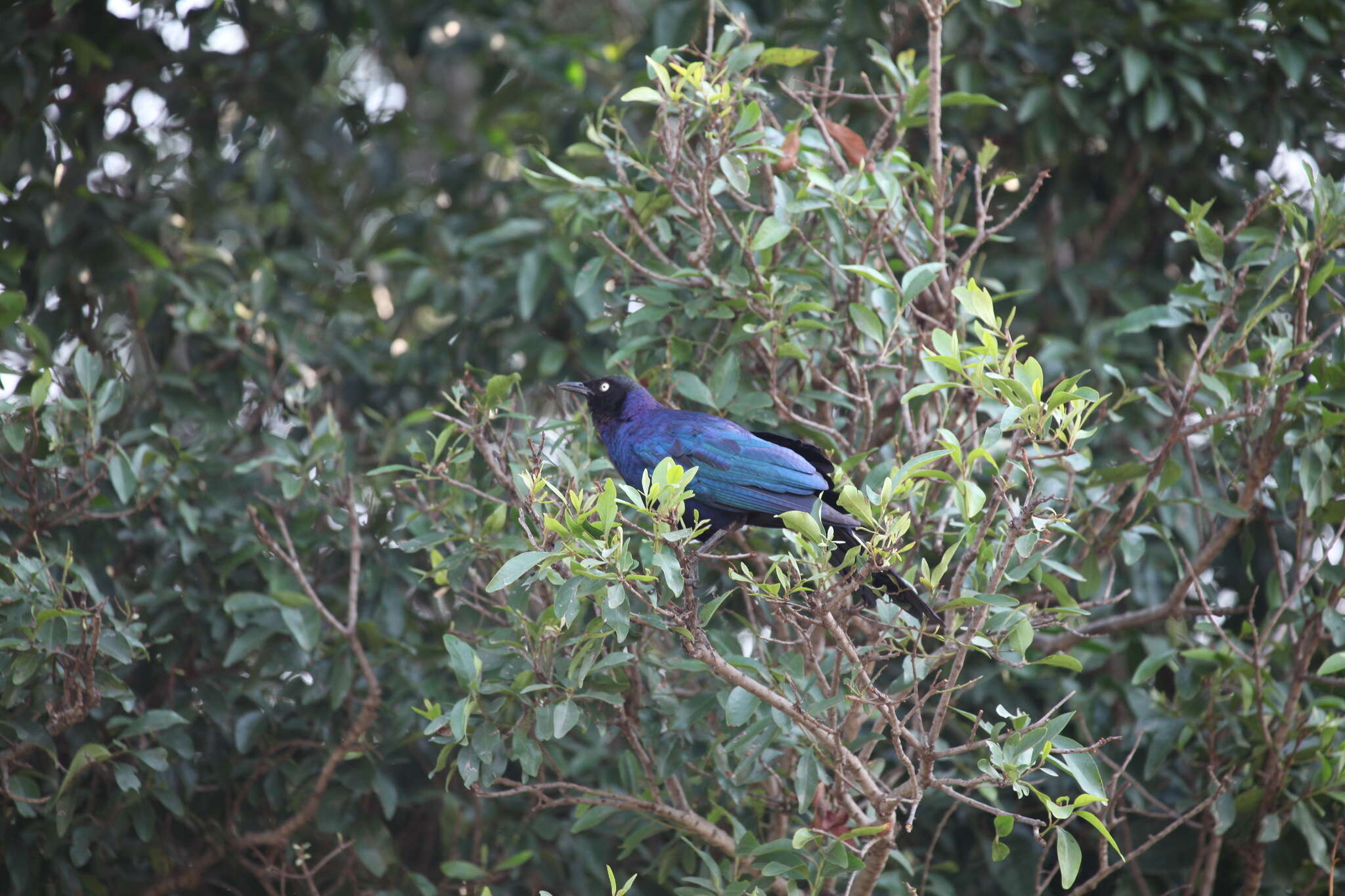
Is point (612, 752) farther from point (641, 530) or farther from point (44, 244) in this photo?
point (44, 244)

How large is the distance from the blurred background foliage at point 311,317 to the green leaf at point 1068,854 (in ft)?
5.04

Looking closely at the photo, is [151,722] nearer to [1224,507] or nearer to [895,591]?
[895,591]

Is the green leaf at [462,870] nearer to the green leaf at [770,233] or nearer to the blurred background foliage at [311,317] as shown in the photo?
the blurred background foliage at [311,317]

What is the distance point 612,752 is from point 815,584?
7.45 feet

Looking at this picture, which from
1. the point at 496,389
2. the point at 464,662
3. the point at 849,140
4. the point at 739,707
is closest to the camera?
the point at 739,707

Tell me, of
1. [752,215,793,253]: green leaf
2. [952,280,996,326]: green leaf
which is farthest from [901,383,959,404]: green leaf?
[752,215,793,253]: green leaf

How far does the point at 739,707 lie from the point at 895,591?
555 mm

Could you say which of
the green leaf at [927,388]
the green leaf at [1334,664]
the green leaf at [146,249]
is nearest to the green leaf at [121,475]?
the green leaf at [146,249]

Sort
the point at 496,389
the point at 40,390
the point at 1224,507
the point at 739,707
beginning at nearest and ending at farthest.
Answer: the point at 739,707 < the point at 496,389 < the point at 40,390 < the point at 1224,507

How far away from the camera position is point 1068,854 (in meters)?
2.92

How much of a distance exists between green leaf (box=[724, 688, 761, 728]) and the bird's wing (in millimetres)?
696

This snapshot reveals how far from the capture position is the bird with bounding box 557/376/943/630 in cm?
386

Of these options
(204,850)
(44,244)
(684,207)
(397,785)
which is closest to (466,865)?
(397,785)

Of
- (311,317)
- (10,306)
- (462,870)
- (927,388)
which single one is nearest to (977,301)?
(927,388)
